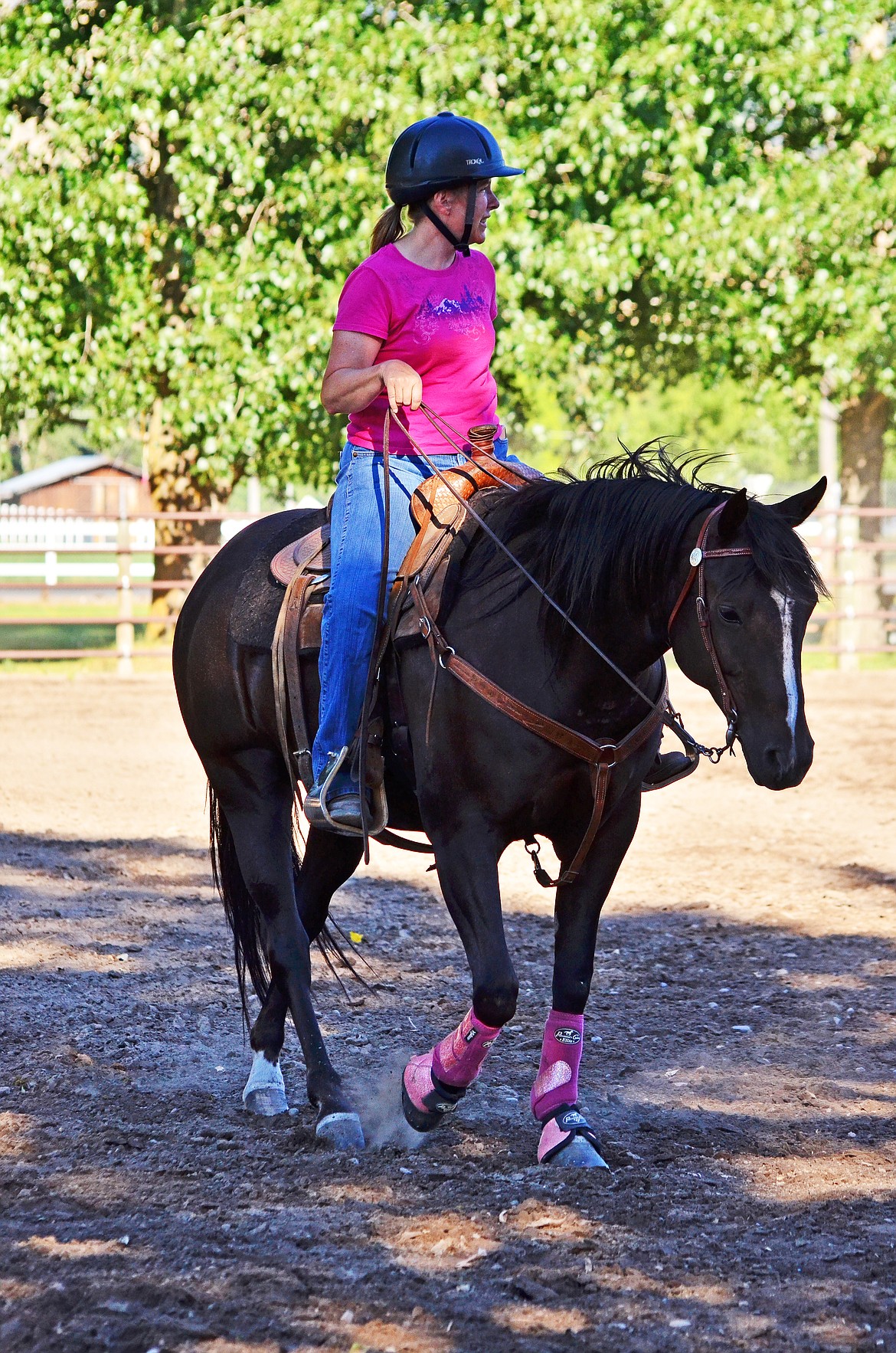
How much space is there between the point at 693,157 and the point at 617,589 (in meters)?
13.5

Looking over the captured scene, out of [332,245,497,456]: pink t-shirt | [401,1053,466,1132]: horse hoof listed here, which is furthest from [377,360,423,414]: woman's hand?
[401,1053,466,1132]: horse hoof

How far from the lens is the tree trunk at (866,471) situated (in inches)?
739

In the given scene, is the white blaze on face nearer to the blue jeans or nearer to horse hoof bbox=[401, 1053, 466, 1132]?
the blue jeans

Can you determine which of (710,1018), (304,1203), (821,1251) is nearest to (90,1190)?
(304,1203)

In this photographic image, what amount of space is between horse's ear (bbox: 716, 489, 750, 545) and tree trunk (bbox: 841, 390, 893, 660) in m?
15.8

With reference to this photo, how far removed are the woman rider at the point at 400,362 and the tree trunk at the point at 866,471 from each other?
15.3m

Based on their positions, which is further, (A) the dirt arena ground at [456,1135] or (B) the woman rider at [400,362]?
(B) the woman rider at [400,362]

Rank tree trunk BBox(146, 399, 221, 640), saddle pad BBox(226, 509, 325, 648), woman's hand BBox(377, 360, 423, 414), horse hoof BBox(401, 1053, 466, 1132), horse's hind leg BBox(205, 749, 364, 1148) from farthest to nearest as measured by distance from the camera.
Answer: tree trunk BBox(146, 399, 221, 640), saddle pad BBox(226, 509, 325, 648), horse's hind leg BBox(205, 749, 364, 1148), horse hoof BBox(401, 1053, 466, 1132), woman's hand BBox(377, 360, 423, 414)

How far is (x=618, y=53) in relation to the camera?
15.8 m

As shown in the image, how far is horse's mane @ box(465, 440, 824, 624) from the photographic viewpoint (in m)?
3.33

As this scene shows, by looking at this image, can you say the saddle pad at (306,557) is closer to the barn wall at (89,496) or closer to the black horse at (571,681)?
the black horse at (571,681)

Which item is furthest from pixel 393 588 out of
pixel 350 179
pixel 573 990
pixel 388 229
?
pixel 350 179

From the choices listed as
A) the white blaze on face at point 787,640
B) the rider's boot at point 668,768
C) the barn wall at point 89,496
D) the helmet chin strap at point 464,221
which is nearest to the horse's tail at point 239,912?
the rider's boot at point 668,768

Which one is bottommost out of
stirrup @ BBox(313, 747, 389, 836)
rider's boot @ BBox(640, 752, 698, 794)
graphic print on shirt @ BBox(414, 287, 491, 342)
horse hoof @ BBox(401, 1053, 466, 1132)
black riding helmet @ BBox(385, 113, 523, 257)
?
horse hoof @ BBox(401, 1053, 466, 1132)
